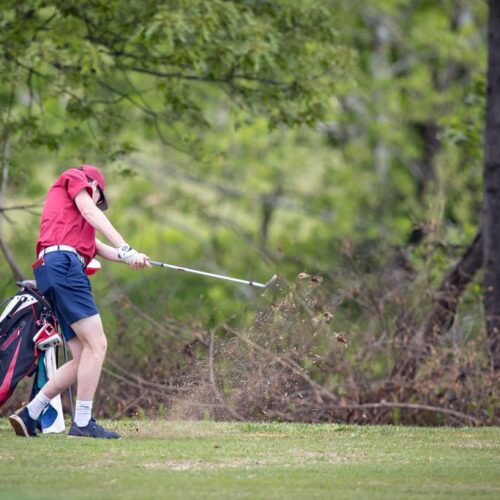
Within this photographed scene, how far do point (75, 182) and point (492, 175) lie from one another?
745 cm

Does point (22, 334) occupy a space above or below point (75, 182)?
below

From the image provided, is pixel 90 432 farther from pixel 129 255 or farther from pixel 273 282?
pixel 273 282

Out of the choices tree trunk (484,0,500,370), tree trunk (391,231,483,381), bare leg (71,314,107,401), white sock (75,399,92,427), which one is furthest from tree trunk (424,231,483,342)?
bare leg (71,314,107,401)

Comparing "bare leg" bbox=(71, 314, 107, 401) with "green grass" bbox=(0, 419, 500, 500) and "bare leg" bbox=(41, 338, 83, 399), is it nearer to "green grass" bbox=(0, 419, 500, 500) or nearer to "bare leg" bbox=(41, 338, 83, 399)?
"bare leg" bbox=(41, 338, 83, 399)

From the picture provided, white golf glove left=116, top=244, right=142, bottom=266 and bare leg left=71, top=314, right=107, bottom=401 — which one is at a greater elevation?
white golf glove left=116, top=244, right=142, bottom=266

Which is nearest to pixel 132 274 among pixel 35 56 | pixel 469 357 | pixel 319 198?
pixel 319 198

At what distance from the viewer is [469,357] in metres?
12.6

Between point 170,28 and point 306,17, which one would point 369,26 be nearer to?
point 306,17

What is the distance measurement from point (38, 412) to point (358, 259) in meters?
5.79

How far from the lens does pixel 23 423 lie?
29.7 ft

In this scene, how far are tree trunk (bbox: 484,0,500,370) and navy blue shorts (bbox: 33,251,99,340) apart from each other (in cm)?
668

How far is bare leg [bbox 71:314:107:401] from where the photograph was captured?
866cm

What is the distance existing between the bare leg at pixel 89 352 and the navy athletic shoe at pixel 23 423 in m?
0.57

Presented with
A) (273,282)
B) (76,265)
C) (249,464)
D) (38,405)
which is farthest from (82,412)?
(273,282)
